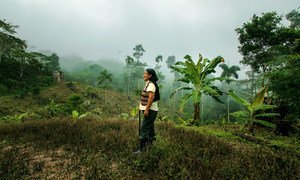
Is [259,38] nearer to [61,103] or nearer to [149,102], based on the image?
[149,102]

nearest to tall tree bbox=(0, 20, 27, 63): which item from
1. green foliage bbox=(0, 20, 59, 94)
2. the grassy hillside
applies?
green foliage bbox=(0, 20, 59, 94)

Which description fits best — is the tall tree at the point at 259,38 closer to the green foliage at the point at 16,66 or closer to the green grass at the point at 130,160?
the green grass at the point at 130,160

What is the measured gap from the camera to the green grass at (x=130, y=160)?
3.35 metres

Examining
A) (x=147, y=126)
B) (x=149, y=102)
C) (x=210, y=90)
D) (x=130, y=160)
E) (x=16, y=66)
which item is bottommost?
(x=130, y=160)

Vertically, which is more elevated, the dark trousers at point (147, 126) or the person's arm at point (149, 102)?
the person's arm at point (149, 102)

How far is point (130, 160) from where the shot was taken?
4.11 meters

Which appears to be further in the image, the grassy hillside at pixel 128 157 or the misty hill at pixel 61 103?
the misty hill at pixel 61 103

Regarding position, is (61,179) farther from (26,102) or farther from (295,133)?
(26,102)

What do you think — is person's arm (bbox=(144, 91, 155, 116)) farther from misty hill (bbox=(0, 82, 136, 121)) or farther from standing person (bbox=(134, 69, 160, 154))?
misty hill (bbox=(0, 82, 136, 121))

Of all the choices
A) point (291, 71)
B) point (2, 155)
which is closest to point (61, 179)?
point (2, 155)

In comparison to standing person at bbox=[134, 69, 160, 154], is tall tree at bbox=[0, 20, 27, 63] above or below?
above

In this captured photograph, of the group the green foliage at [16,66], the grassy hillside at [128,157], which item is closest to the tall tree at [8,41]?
the green foliage at [16,66]

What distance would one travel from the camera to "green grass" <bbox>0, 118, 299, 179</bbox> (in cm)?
335

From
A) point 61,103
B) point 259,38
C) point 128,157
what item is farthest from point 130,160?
point 61,103
